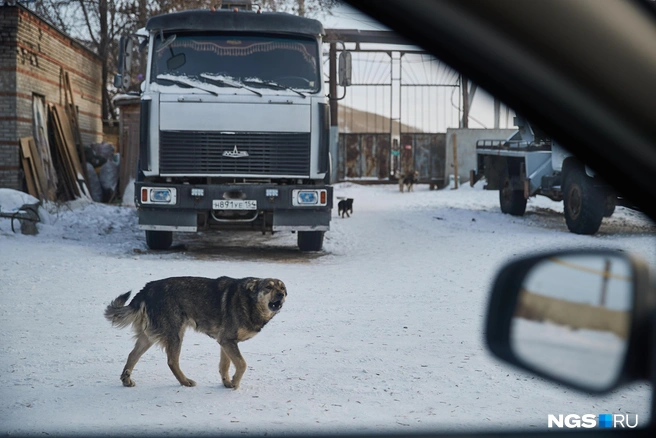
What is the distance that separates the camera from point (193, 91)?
28.0 ft

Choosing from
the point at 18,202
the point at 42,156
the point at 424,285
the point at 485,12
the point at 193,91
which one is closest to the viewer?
the point at 485,12

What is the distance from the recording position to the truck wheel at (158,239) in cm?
924

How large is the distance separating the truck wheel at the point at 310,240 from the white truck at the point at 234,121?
1.52 feet

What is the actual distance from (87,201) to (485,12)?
47.0 ft

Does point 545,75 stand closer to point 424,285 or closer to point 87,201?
point 424,285

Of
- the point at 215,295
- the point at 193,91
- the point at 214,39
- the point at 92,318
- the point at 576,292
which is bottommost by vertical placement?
the point at 92,318

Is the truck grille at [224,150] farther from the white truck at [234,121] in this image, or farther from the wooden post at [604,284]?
the wooden post at [604,284]

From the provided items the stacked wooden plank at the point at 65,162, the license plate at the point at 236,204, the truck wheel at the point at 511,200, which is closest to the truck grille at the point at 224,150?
the license plate at the point at 236,204

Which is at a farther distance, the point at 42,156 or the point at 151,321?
the point at 42,156

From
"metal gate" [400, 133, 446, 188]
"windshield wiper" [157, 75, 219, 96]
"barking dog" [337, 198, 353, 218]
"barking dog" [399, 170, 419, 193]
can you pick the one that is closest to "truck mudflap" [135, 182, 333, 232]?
"windshield wiper" [157, 75, 219, 96]

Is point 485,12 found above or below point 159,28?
below

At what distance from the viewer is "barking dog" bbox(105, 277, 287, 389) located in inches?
156

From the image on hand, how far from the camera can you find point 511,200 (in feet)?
45.8

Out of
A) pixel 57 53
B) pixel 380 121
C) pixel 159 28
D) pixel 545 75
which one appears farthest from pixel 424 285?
pixel 380 121
